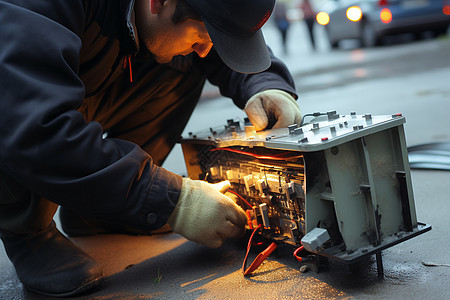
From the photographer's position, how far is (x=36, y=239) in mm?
2184

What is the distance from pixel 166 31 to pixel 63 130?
60 cm

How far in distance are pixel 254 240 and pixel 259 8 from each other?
913 mm

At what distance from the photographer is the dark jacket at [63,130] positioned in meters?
1.60

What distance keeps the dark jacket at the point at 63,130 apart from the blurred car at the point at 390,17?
8.41 meters

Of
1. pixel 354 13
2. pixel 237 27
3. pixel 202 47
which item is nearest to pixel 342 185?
pixel 237 27

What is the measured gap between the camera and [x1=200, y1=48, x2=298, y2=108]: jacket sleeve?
244 centimetres

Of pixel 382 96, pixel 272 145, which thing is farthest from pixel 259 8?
pixel 382 96

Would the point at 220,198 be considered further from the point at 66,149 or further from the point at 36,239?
the point at 36,239

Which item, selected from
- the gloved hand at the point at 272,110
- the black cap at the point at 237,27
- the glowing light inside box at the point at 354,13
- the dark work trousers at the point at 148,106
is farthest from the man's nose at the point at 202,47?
the glowing light inside box at the point at 354,13

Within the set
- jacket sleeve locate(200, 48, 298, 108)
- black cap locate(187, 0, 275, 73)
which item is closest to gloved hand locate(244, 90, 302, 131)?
jacket sleeve locate(200, 48, 298, 108)

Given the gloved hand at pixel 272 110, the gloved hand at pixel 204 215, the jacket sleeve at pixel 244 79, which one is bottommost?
the gloved hand at pixel 204 215

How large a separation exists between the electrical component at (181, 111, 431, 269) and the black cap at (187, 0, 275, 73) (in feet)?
0.98

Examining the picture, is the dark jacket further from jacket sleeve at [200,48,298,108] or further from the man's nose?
jacket sleeve at [200,48,298,108]

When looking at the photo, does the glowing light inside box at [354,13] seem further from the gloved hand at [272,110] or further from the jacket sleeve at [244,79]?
the gloved hand at [272,110]
